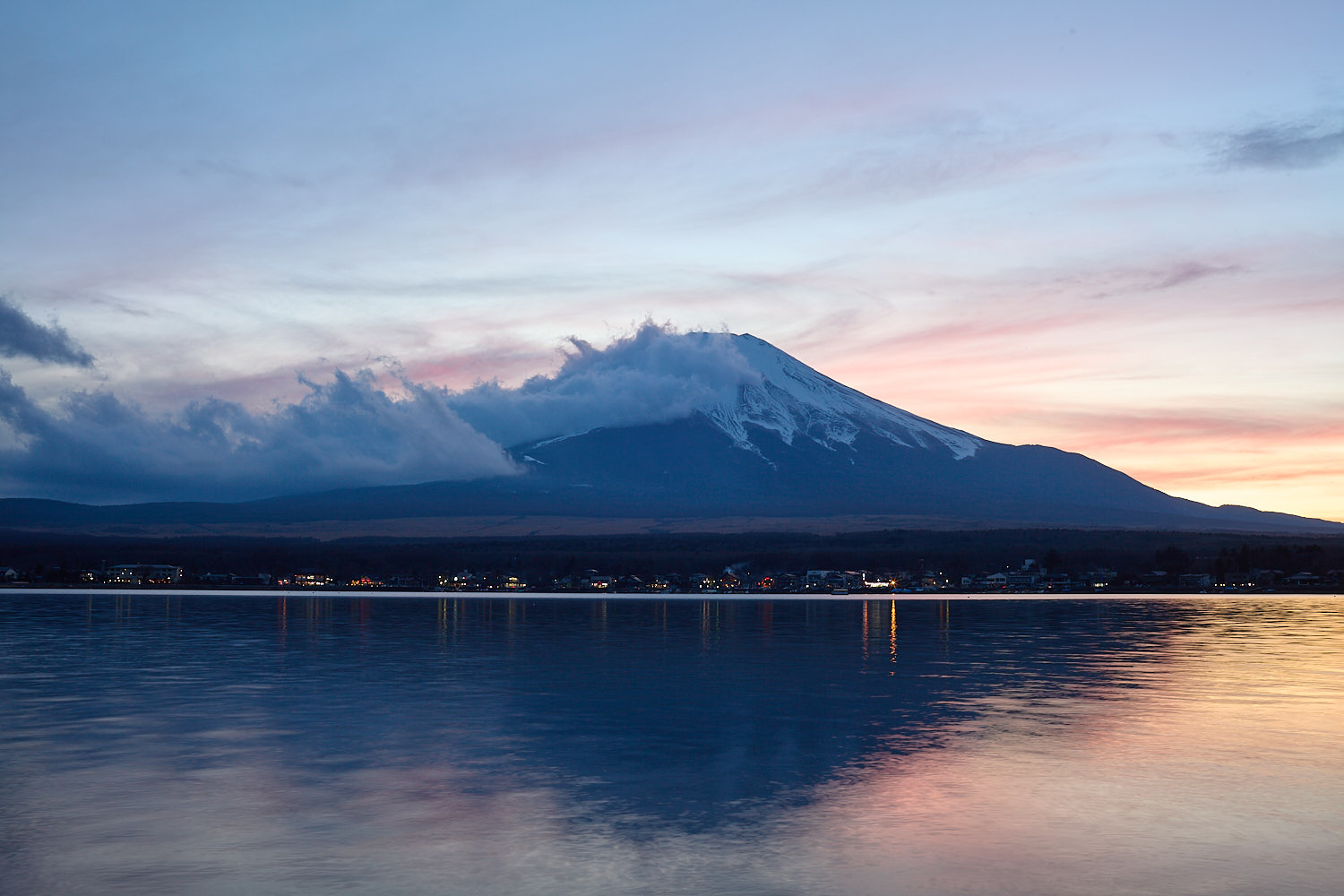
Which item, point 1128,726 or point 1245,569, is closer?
point 1128,726

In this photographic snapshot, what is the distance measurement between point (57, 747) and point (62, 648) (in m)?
30.4

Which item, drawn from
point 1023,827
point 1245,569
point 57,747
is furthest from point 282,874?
point 1245,569

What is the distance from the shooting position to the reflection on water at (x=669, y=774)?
1559 centimetres

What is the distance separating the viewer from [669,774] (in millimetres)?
22391

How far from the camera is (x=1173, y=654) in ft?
162

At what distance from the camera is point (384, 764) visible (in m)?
23.2

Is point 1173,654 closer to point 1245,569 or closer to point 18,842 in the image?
point 18,842

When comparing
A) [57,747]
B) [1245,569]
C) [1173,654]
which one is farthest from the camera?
[1245,569]

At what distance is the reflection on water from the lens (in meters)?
15.6

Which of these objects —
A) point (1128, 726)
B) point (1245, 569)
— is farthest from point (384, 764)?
point (1245, 569)

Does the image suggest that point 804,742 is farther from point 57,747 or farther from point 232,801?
point 57,747

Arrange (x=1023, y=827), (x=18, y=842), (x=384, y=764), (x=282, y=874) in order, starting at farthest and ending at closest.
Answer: (x=384, y=764) < (x=1023, y=827) < (x=18, y=842) < (x=282, y=874)

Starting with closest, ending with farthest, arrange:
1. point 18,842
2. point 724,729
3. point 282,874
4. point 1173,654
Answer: point 282,874, point 18,842, point 724,729, point 1173,654

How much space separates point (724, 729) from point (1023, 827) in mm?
10999
